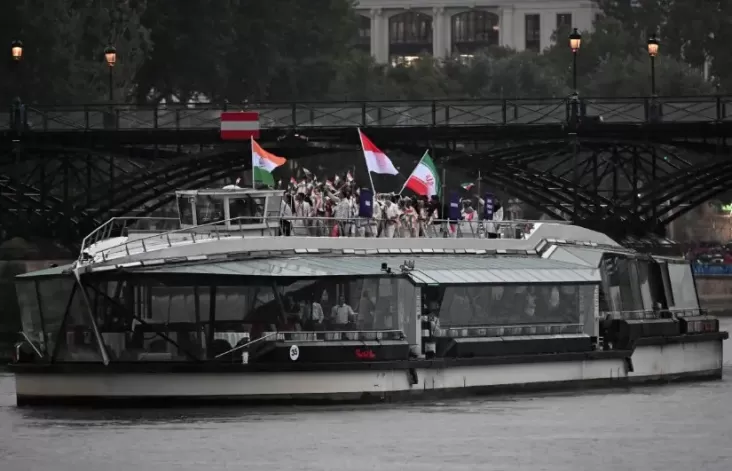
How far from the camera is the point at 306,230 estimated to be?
6038 centimetres

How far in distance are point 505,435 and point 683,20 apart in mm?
124732

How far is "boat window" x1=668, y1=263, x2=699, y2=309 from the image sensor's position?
68562 mm

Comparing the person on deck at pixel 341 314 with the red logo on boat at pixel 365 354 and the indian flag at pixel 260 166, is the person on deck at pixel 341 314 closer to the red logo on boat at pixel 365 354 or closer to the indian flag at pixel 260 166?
the red logo on boat at pixel 365 354

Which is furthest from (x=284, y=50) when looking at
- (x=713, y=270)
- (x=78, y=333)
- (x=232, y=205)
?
(x=78, y=333)

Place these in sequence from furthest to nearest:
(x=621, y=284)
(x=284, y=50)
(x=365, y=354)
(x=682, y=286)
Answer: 1. (x=284, y=50)
2. (x=682, y=286)
3. (x=621, y=284)
4. (x=365, y=354)

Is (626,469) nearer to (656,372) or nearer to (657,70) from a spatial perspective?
(656,372)

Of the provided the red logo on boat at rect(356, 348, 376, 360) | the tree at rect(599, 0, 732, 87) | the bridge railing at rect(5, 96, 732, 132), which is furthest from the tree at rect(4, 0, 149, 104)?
the red logo on boat at rect(356, 348, 376, 360)

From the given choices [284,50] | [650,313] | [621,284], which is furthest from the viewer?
[284,50]

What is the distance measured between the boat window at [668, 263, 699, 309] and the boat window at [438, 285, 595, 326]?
639cm

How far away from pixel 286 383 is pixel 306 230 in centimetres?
569

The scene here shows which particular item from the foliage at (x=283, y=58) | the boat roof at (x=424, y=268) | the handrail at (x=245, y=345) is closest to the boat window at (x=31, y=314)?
the boat roof at (x=424, y=268)

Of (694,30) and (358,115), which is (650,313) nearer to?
(358,115)

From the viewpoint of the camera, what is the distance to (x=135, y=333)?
5581 cm

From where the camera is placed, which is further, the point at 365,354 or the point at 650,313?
the point at 650,313
